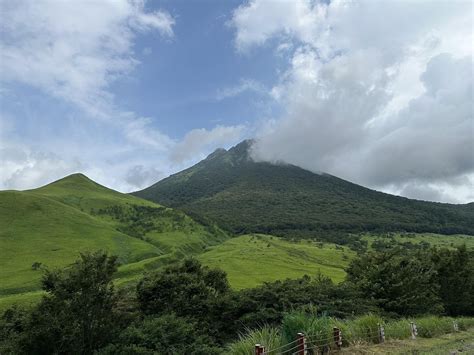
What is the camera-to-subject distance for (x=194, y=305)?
34875 mm

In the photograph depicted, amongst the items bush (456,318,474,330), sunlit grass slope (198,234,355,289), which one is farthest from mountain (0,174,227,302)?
bush (456,318,474,330)

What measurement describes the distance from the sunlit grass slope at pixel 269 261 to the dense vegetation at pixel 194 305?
40351mm

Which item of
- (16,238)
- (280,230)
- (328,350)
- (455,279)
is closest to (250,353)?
(328,350)

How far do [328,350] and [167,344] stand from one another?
14884mm

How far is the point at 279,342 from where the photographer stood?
12.7 meters

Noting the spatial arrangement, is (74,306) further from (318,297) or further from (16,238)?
(16,238)

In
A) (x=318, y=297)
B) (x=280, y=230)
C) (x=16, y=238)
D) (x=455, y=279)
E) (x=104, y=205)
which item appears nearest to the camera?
(x=318, y=297)

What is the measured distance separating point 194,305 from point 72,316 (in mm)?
11090

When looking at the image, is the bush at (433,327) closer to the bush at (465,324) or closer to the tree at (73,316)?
the bush at (465,324)

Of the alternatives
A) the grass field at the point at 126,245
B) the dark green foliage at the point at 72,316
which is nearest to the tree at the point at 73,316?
the dark green foliage at the point at 72,316

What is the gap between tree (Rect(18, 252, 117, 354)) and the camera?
1038 inches

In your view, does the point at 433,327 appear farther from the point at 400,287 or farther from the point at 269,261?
the point at 269,261

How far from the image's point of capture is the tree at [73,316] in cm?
2636

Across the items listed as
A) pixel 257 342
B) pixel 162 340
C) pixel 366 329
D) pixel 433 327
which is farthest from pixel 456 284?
pixel 257 342
